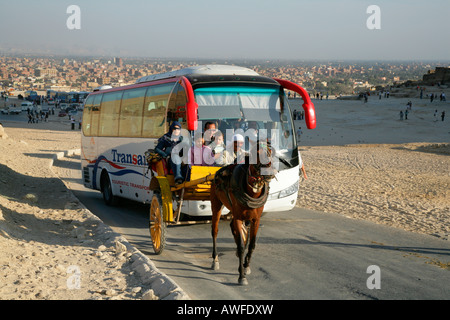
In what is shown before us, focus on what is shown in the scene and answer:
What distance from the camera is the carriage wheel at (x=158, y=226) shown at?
9016mm

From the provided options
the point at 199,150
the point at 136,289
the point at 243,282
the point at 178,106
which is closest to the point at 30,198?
the point at 178,106

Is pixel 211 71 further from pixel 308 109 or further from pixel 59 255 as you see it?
pixel 59 255

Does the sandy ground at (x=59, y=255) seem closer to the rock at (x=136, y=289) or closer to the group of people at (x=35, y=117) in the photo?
the rock at (x=136, y=289)

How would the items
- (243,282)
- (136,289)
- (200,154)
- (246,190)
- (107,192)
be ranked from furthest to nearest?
(107,192) < (200,154) < (243,282) < (246,190) < (136,289)

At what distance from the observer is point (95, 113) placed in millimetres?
16609

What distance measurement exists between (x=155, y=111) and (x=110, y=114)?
3.42m

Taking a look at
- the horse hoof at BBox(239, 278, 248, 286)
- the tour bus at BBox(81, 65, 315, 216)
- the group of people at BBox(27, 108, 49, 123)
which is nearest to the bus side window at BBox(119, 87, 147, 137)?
the tour bus at BBox(81, 65, 315, 216)

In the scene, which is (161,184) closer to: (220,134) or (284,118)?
(220,134)

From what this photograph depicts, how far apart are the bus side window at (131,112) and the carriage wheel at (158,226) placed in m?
3.93

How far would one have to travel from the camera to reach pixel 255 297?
22.6ft

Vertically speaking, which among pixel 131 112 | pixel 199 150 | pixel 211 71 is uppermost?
pixel 211 71

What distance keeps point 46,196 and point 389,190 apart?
1150cm

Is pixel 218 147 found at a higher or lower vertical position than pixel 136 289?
higher

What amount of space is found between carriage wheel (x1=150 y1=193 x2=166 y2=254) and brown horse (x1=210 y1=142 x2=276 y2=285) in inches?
55.8
